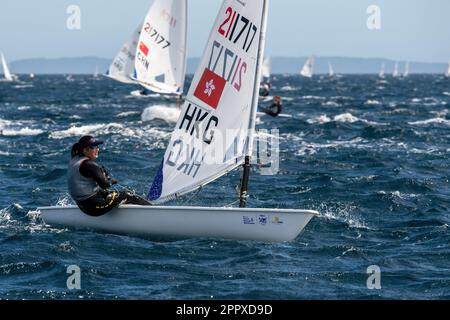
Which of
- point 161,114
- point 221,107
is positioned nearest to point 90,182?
point 221,107

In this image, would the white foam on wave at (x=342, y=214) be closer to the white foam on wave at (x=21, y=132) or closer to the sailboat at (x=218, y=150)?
the sailboat at (x=218, y=150)

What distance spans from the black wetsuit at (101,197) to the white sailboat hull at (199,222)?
21 cm

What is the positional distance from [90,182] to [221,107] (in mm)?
2638

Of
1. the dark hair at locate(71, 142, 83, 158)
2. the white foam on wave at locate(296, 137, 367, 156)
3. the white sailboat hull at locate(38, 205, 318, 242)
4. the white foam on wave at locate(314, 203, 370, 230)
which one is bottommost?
the white foam on wave at locate(296, 137, 367, 156)

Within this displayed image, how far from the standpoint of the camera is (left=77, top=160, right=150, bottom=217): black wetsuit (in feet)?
46.8

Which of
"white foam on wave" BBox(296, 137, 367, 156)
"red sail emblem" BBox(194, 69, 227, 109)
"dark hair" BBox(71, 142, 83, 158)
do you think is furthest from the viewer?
"white foam on wave" BBox(296, 137, 367, 156)

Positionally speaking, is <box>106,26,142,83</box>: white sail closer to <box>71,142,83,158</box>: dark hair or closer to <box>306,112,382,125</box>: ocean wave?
<box>306,112,382,125</box>: ocean wave

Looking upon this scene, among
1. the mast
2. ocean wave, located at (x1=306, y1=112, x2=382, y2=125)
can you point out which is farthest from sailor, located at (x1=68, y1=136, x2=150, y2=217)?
ocean wave, located at (x1=306, y1=112, x2=382, y2=125)

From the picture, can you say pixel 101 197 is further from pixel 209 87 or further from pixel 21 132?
pixel 21 132

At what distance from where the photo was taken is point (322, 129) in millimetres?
38594

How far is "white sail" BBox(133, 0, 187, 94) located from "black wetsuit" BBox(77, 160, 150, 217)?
71.8 feet

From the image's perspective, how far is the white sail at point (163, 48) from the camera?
36.1 metres
